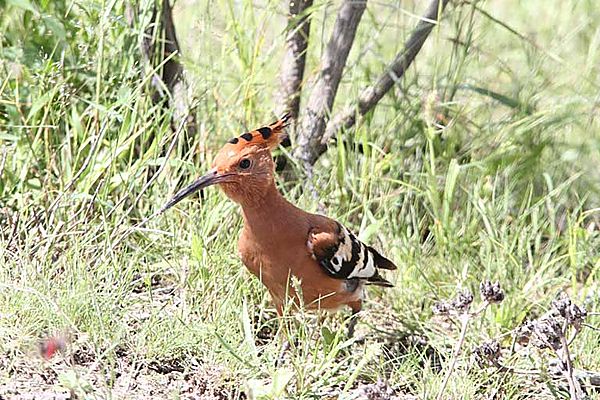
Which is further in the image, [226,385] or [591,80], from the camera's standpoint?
[591,80]

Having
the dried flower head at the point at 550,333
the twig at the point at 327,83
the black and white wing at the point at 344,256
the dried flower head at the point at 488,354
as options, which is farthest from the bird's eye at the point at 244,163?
the dried flower head at the point at 550,333

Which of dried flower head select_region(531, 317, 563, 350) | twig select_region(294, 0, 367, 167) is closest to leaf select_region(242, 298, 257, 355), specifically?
dried flower head select_region(531, 317, 563, 350)

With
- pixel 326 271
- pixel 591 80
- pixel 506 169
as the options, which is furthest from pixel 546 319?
pixel 591 80

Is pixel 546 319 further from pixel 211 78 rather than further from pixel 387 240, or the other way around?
pixel 211 78

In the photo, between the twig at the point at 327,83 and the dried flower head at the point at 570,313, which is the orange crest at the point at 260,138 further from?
the dried flower head at the point at 570,313

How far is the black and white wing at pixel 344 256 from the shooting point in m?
3.87

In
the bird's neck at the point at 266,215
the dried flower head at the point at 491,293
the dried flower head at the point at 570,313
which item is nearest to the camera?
the dried flower head at the point at 570,313

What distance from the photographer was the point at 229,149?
3791 millimetres

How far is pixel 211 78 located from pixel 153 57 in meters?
0.26

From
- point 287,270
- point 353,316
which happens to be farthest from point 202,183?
point 353,316

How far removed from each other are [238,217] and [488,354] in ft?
4.18

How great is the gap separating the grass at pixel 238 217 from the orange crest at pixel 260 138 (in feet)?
1.10

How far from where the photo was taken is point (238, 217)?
14.0ft

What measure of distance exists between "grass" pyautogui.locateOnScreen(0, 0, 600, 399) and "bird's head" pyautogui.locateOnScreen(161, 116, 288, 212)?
0.92ft
